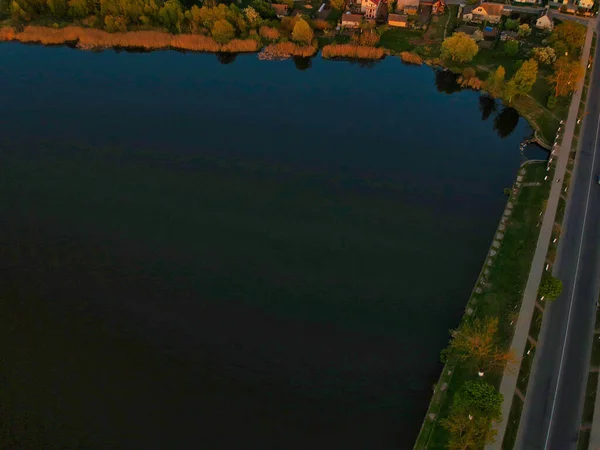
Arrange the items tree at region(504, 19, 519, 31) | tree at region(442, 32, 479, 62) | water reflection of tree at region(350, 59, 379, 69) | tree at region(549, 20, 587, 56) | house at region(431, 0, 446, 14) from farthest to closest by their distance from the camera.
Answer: house at region(431, 0, 446, 14), tree at region(504, 19, 519, 31), water reflection of tree at region(350, 59, 379, 69), tree at region(442, 32, 479, 62), tree at region(549, 20, 587, 56)

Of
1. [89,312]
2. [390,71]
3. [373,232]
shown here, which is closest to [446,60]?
[390,71]

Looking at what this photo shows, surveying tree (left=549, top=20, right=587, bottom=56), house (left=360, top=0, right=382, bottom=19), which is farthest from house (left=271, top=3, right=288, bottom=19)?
tree (left=549, top=20, right=587, bottom=56)

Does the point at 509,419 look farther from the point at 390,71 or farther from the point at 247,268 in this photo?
the point at 390,71

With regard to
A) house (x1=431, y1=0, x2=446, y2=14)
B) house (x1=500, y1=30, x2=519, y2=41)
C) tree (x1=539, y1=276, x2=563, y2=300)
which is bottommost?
tree (x1=539, y1=276, x2=563, y2=300)

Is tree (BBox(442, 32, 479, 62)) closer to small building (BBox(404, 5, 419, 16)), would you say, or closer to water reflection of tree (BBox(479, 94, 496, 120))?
water reflection of tree (BBox(479, 94, 496, 120))

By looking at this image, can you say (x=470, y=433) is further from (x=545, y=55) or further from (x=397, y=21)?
(x=397, y=21)

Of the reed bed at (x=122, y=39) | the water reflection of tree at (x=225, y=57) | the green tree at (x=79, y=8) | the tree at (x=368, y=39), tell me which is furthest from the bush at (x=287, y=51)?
the green tree at (x=79, y=8)

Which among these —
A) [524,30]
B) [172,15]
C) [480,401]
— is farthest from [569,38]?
[172,15]
